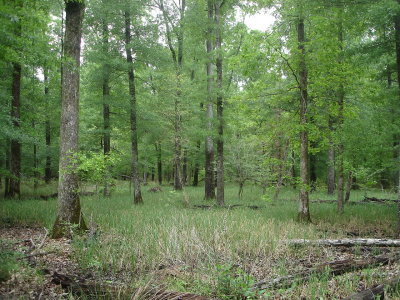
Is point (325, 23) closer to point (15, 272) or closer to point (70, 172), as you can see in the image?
point (70, 172)

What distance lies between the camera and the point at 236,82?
2803 centimetres

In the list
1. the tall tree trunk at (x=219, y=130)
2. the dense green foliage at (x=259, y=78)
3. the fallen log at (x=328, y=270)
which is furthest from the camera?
the tall tree trunk at (x=219, y=130)

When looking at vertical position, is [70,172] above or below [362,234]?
above

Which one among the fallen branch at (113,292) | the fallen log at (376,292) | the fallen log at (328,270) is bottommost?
the fallen log at (328,270)

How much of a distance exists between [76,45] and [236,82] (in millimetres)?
22125

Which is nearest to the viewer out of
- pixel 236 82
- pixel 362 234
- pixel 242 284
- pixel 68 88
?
pixel 242 284

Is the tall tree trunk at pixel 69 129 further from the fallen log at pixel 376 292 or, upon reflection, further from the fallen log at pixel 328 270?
the fallen log at pixel 376 292

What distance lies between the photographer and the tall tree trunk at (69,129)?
23.4ft

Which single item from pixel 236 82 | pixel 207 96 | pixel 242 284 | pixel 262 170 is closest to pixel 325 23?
pixel 207 96

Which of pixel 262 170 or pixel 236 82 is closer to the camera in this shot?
pixel 262 170

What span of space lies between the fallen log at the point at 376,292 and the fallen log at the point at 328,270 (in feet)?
2.24

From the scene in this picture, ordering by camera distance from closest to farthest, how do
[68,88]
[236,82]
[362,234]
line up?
1. [68,88]
2. [362,234]
3. [236,82]

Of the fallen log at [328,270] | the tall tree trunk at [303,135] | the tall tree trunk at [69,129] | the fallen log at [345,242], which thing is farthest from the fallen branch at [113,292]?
the tall tree trunk at [303,135]

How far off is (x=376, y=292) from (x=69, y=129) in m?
7.25
